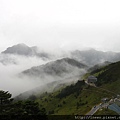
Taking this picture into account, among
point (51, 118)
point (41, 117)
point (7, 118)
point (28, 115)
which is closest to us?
point (7, 118)

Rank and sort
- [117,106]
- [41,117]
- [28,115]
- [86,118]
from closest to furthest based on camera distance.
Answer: [28,115]
[41,117]
[86,118]
[117,106]

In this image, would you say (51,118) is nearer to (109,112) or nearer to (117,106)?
(109,112)

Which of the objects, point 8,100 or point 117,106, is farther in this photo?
point 117,106

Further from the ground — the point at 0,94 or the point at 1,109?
the point at 0,94

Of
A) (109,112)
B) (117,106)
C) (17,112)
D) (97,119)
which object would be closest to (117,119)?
(97,119)

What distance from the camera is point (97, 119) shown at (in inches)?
5915

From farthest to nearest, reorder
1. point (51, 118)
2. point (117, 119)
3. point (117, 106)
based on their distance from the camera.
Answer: point (117, 106)
point (51, 118)
point (117, 119)

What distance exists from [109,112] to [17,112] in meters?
101

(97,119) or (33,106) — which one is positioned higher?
(33,106)

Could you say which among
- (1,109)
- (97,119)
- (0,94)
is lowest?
(97,119)

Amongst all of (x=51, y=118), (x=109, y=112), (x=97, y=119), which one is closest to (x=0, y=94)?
(x=51, y=118)

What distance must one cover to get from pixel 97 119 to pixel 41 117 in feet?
234

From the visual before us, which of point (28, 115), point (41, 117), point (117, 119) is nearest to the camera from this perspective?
point (28, 115)

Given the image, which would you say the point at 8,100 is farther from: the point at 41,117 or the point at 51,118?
the point at 51,118
